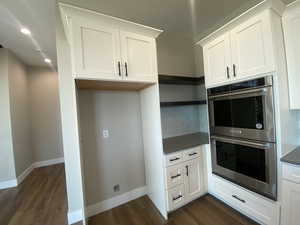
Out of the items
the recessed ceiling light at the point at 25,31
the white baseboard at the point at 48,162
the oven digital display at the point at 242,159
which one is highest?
the recessed ceiling light at the point at 25,31

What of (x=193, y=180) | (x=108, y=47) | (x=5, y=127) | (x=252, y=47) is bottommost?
(x=193, y=180)

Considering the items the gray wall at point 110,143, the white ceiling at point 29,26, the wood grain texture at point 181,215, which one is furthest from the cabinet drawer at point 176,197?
the white ceiling at point 29,26

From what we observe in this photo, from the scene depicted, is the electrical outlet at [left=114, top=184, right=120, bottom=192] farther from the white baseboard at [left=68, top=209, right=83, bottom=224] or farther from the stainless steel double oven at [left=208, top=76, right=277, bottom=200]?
the stainless steel double oven at [left=208, top=76, right=277, bottom=200]

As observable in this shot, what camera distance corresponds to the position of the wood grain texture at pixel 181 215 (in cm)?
190

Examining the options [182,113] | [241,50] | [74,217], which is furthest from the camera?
[182,113]

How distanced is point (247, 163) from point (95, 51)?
2.23 metres

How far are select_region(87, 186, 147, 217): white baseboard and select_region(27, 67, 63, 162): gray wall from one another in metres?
3.01

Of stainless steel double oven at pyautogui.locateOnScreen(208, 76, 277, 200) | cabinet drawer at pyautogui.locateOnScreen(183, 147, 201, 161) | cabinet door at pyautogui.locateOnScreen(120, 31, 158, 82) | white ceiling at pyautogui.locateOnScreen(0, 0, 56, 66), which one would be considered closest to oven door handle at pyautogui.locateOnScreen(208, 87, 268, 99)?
stainless steel double oven at pyautogui.locateOnScreen(208, 76, 277, 200)

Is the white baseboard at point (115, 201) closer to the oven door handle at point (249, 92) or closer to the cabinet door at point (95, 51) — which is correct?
the cabinet door at point (95, 51)

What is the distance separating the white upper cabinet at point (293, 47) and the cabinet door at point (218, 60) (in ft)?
1.91

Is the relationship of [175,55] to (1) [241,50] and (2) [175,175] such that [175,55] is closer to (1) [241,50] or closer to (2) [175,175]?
(1) [241,50]

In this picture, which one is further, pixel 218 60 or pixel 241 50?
pixel 218 60

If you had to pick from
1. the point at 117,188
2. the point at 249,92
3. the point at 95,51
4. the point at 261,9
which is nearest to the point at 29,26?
the point at 95,51

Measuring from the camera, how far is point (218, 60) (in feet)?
6.81
